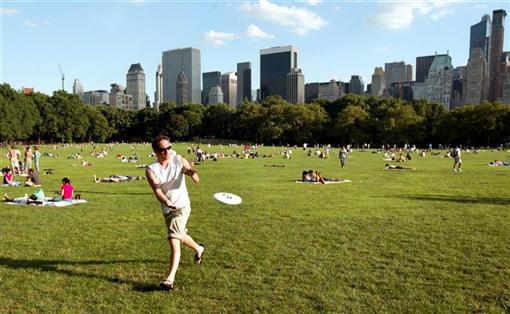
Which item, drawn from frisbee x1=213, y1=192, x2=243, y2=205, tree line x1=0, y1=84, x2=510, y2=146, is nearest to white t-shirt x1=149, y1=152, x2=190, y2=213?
frisbee x1=213, y1=192, x2=243, y2=205

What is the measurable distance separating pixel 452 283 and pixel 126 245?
613 centimetres

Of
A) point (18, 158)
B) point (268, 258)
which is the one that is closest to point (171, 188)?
point (268, 258)

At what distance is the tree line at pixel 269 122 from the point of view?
285ft

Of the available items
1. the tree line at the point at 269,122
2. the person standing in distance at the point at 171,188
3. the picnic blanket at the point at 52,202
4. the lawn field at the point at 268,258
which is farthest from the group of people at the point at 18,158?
the tree line at the point at 269,122

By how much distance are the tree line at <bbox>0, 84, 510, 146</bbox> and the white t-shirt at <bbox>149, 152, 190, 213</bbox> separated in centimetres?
8898

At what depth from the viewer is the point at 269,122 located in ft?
364

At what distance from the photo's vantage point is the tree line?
86812mm

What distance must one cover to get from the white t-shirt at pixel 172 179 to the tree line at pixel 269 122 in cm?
8898

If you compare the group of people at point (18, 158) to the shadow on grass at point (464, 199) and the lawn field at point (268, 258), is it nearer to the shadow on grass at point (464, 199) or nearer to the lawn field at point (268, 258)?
the lawn field at point (268, 258)

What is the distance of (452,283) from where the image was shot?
6.86m

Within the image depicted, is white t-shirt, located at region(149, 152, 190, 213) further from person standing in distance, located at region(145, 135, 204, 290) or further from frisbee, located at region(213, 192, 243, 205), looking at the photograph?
frisbee, located at region(213, 192, 243, 205)

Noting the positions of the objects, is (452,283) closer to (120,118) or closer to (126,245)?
(126,245)

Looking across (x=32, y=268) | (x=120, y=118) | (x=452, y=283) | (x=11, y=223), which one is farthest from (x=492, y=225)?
(x=120, y=118)

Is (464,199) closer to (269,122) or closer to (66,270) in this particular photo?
(66,270)
